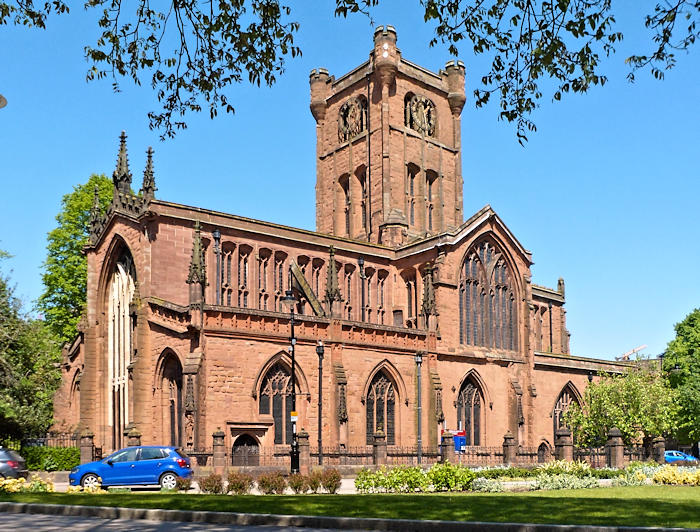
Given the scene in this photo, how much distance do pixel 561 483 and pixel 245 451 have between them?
13869 mm

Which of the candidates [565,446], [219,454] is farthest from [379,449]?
[565,446]

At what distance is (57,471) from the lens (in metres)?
36.3

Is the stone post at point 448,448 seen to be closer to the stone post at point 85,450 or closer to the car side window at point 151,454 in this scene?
the car side window at point 151,454

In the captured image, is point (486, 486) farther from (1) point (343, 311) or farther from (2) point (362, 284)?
(2) point (362, 284)

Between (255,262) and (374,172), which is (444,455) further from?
(374,172)

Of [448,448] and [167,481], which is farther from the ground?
[167,481]

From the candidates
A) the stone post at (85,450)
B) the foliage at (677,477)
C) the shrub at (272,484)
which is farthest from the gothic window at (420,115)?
the shrub at (272,484)

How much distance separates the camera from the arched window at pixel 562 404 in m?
53.3

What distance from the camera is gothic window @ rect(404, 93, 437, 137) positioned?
194 feet

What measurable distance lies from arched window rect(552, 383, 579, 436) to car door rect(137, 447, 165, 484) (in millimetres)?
31916

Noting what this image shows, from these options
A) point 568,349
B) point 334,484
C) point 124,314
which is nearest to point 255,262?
point 124,314

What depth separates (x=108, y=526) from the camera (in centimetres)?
1442

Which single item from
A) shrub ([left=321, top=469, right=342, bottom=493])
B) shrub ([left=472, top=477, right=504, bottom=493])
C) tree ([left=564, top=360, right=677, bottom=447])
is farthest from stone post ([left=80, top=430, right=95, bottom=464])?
tree ([left=564, top=360, right=677, bottom=447])

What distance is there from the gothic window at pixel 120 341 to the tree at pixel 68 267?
9.06 metres
